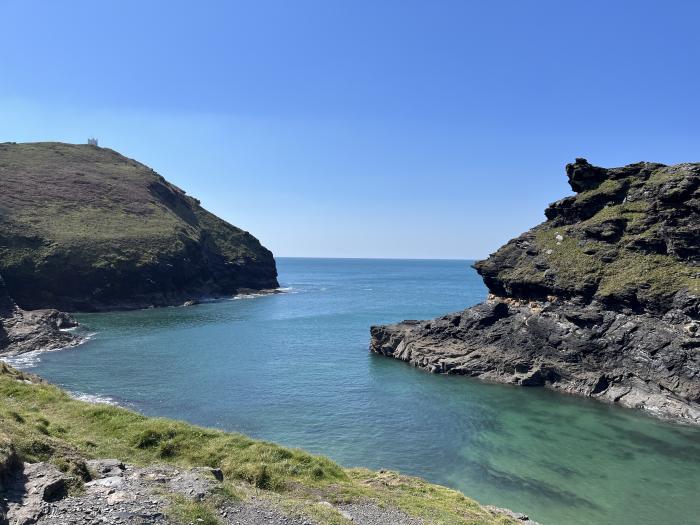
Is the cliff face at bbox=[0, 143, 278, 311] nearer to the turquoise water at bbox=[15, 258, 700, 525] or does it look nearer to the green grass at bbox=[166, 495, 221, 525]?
the turquoise water at bbox=[15, 258, 700, 525]

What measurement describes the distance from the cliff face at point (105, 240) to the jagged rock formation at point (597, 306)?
79939 millimetres

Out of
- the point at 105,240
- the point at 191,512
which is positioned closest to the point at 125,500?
the point at 191,512

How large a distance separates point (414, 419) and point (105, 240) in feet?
375

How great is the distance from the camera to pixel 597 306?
56.9 metres

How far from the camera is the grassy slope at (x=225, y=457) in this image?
18.5 metres

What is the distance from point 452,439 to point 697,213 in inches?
1630

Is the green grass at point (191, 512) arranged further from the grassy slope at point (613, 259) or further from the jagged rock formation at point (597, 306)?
the grassy slope at point (613, 259)

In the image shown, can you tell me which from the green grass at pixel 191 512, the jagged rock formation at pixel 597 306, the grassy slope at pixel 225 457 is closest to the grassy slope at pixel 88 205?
the jagged rock formation at pixel 597 306

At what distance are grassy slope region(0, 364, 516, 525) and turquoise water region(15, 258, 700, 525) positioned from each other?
9.20 m

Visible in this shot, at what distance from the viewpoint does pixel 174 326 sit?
9569 centimetres

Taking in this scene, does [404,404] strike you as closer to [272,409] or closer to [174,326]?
[272,409]

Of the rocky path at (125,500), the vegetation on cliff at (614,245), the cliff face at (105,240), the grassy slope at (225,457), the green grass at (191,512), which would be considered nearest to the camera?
the rocky path at (125,500)

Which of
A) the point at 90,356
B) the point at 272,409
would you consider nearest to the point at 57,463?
the point at 272,409

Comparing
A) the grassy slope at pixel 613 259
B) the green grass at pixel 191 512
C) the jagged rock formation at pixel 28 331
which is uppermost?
the grassy slope at pixel 613 259
